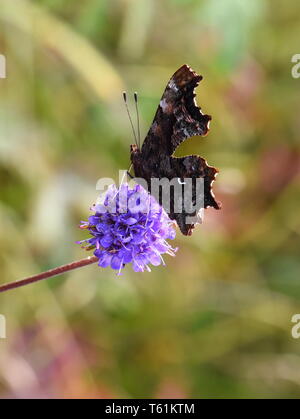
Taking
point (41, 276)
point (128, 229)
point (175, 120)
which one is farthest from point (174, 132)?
point (41, 276)

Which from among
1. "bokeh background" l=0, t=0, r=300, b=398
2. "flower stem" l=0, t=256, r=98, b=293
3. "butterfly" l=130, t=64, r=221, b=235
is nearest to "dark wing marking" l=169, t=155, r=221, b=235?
"butterfly" l=130, t=64, r=221, b=235

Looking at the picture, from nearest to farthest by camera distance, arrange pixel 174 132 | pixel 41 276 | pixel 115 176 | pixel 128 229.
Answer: pixel 41 276 → pixel 128 229 → pixel 174 132 → pixel 115 176

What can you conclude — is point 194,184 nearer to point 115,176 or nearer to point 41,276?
point 41,276

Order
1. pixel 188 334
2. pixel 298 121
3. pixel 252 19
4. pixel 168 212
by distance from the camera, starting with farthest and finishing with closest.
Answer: pixel 298 121 → pixel 188 334 → pixel 252 19 → pixel 168 212

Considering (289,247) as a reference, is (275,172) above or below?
above

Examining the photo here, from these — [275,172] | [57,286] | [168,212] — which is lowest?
[57,286]

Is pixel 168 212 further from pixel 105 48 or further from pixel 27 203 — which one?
pixel 105 48

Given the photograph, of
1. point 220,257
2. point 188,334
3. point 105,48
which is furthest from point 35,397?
point 105,48
